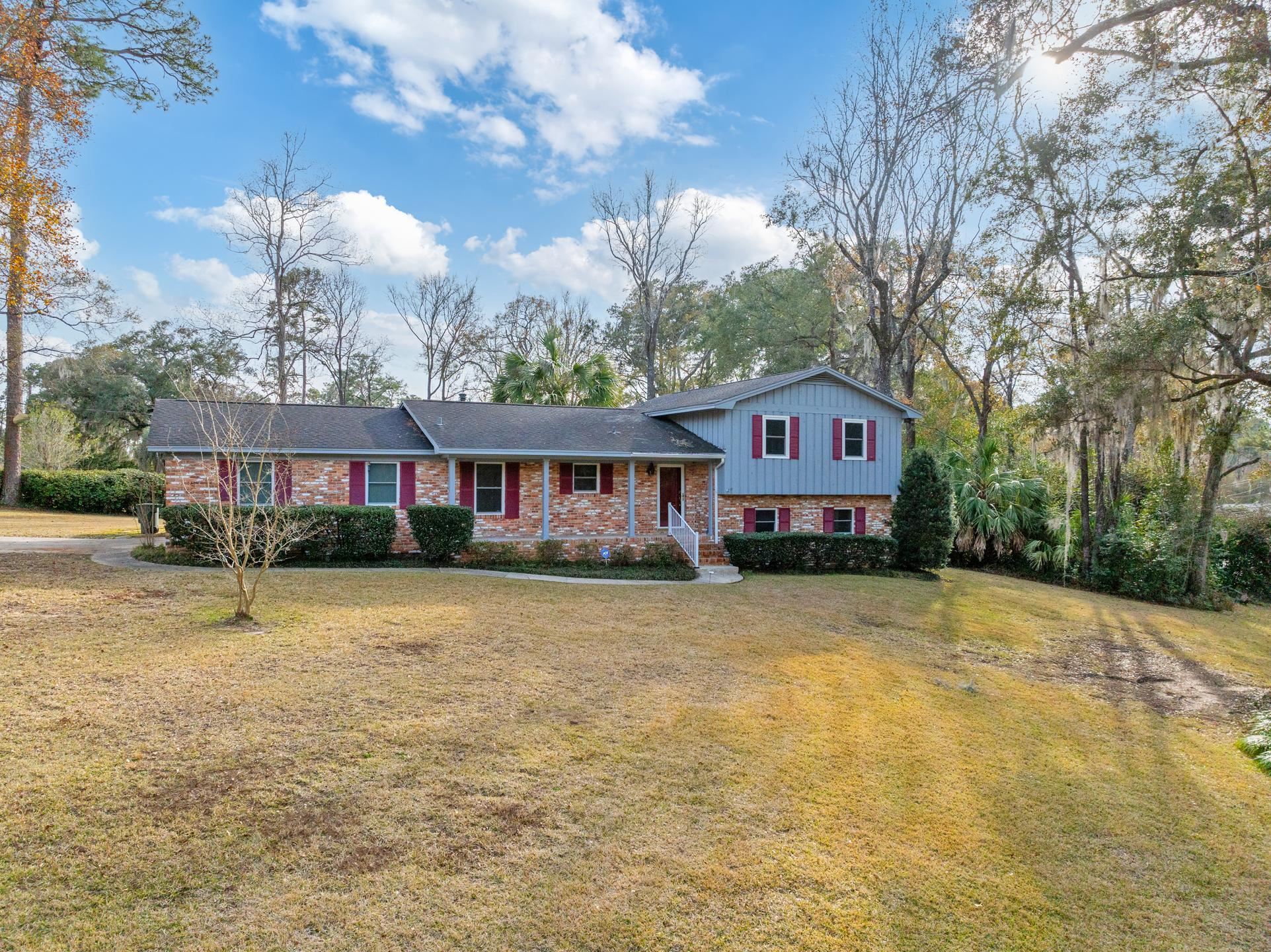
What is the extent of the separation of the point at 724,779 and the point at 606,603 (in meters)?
6.07

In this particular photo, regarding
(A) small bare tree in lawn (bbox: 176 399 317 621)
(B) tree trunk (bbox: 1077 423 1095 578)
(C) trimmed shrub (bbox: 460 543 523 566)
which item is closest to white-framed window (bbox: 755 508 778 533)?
(C) trimmed shrub (bbox: 460 543 523 566)

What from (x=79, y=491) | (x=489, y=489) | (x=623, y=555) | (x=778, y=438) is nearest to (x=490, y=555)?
(x=489, y=489)

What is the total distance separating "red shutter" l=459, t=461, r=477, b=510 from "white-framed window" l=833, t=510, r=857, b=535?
30.6 feet

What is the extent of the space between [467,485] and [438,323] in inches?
858

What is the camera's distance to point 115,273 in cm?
2559

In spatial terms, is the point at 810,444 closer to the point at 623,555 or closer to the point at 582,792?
the point at 623,555

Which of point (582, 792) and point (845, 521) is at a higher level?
point (845, 521)

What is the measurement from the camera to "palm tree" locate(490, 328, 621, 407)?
81.4 ft

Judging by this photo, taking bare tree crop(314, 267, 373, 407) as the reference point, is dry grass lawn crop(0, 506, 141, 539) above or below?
below

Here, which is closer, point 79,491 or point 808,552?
point 808,552

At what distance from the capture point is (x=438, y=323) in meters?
35.7

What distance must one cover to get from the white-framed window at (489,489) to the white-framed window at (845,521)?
871 cm

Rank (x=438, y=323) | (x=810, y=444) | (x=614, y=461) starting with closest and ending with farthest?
1. (x=614, y=461)
2. (x=810, y=444)
3. (x=438, y=323)

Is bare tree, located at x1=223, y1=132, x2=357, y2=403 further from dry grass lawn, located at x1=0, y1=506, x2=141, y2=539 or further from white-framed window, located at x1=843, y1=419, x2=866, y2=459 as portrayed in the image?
white-framed window, located at x1=843, y1=419, x2=866, y2=459
